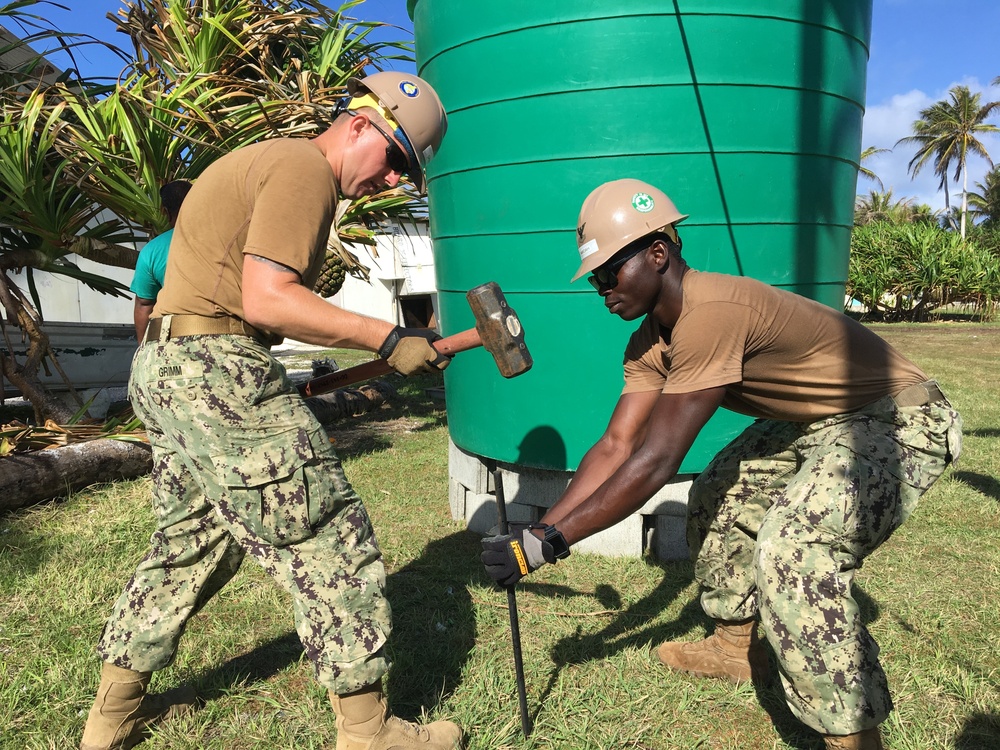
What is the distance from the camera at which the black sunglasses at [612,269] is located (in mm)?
2303

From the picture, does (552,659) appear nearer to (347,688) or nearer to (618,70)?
(347,688)

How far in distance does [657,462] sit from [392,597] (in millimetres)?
1892

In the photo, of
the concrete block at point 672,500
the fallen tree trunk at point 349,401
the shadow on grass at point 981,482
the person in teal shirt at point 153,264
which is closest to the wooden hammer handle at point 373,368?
the concrete block at point 672,500

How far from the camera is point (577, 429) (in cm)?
383

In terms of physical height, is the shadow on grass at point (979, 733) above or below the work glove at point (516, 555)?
below

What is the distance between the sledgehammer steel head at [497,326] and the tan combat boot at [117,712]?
1.47 m

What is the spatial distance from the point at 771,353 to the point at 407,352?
1074mm

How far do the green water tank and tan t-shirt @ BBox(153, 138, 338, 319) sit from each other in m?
1.69

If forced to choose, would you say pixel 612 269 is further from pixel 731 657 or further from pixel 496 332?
pixel 731 657

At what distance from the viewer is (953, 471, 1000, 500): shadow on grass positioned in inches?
191

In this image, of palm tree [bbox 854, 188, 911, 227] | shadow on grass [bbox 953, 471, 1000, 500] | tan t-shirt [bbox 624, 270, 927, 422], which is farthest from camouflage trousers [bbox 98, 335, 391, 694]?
palm tree [bbox 854, 188, 911, 227]

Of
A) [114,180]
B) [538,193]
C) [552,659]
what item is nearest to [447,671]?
[552,659]

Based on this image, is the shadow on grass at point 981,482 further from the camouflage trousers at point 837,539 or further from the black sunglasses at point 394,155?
the black sunglasses at point 394,155

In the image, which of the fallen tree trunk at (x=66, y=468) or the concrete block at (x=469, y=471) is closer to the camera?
the concrete block at (x=469, y=471)
